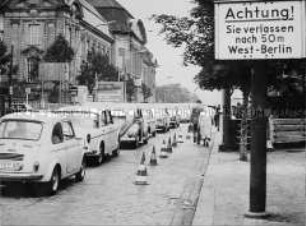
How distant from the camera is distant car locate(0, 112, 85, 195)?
12.0 meters

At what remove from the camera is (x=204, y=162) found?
65.4 feet

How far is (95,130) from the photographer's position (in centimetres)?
1859

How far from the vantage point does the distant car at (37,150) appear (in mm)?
11961

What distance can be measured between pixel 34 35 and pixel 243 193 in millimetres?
62094

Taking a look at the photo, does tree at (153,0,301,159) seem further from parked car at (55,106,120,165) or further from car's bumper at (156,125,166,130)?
car's bumper at (156,125,166,130)

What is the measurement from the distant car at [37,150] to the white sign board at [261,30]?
14.9ft

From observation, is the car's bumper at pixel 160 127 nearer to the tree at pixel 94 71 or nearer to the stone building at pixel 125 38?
the tree at pixel 94 71

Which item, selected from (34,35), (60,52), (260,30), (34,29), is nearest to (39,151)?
(260,30)

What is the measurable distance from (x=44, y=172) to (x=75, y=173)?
2219mm

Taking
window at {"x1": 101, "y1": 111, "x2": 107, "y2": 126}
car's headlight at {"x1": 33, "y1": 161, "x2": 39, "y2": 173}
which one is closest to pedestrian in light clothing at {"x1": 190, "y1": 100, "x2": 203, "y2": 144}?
window at {"x1": 101, "y1": 111, "x2": 107, "y2": 126}

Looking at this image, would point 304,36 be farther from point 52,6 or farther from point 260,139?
point 52,6

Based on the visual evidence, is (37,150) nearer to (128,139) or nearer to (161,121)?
(128,139)

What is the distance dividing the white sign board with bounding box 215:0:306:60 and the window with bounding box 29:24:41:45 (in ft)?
209

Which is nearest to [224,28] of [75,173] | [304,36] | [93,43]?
[304,36]
